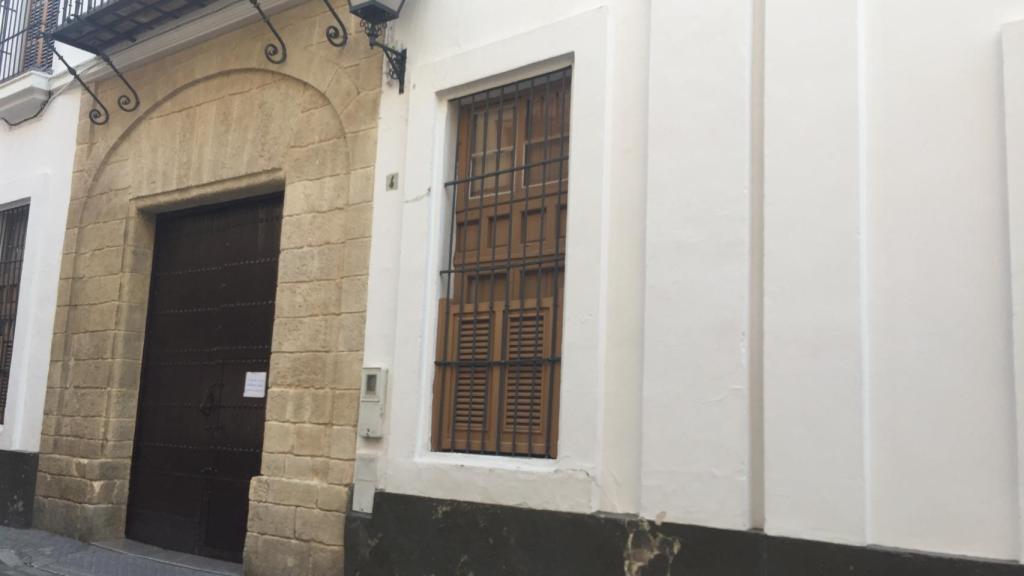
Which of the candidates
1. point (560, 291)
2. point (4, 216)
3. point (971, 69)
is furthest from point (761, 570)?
point (4, 216)

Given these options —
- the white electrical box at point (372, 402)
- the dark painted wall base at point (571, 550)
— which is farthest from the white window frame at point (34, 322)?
the dark painted wall base at point (571, 550)

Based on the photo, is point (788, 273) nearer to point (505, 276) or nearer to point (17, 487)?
point (505, 276)

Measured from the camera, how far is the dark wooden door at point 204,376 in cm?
718

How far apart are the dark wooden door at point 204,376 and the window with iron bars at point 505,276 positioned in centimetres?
194

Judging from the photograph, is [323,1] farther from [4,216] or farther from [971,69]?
[4,216]

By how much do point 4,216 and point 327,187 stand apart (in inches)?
194

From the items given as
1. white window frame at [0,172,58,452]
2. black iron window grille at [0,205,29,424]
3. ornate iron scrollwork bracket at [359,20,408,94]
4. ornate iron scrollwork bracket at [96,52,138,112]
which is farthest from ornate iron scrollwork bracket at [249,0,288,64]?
black iron window grille at [0,205,29,424]

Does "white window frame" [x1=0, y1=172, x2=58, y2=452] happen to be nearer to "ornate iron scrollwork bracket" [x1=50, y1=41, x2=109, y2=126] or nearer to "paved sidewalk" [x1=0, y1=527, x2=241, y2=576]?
"ornate iron scrollwork bracket" [x1=50, y1=41, x2=109, y2=126]

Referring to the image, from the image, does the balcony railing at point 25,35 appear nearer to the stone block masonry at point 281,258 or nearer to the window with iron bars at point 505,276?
the stone block masonry at point 281,258

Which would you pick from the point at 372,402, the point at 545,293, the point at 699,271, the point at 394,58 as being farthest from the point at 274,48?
the point at 699,271

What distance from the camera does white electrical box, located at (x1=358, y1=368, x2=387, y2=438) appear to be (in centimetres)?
587

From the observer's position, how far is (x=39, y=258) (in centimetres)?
894

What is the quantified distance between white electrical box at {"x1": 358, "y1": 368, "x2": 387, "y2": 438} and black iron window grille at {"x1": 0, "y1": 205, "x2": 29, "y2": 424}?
4832 mm

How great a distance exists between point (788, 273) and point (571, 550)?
1686mm
